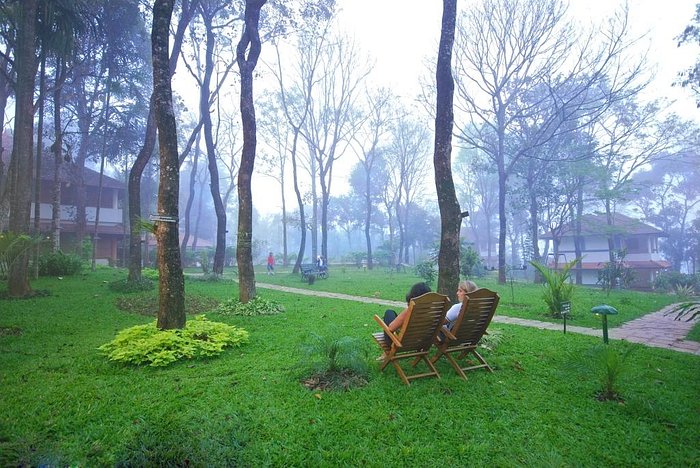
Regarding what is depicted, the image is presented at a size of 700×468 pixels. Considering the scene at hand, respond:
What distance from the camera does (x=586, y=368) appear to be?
4.78 metres

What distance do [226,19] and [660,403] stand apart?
18108 millimetres

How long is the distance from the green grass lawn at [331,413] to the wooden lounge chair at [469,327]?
0.24 m

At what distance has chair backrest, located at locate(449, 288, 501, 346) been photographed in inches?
170

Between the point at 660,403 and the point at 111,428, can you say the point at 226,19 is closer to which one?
the point at 111,428

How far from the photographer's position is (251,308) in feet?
27.8

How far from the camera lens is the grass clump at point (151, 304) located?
28.2 feet

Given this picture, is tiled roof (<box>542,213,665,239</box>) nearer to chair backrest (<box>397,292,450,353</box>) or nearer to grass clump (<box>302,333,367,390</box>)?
chair backrest (<box>397,292,450,353</box>)

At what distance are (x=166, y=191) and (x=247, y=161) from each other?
3.88 m

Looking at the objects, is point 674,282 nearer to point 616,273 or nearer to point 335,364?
point 616,273

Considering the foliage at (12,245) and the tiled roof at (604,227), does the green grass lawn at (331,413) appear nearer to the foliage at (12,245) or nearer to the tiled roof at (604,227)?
the foliage at (12,245)

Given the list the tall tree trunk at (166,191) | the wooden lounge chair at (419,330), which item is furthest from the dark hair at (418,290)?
the tall tree trunk at (166,191)

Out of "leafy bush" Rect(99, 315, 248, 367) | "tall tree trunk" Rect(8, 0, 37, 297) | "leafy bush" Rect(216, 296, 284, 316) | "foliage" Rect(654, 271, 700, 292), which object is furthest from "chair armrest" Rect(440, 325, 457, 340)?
"foliage" Rect(654, 271, 700, 292)

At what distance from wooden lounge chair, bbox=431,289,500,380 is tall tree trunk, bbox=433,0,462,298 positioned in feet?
5.17

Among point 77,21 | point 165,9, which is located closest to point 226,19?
point 77,21
